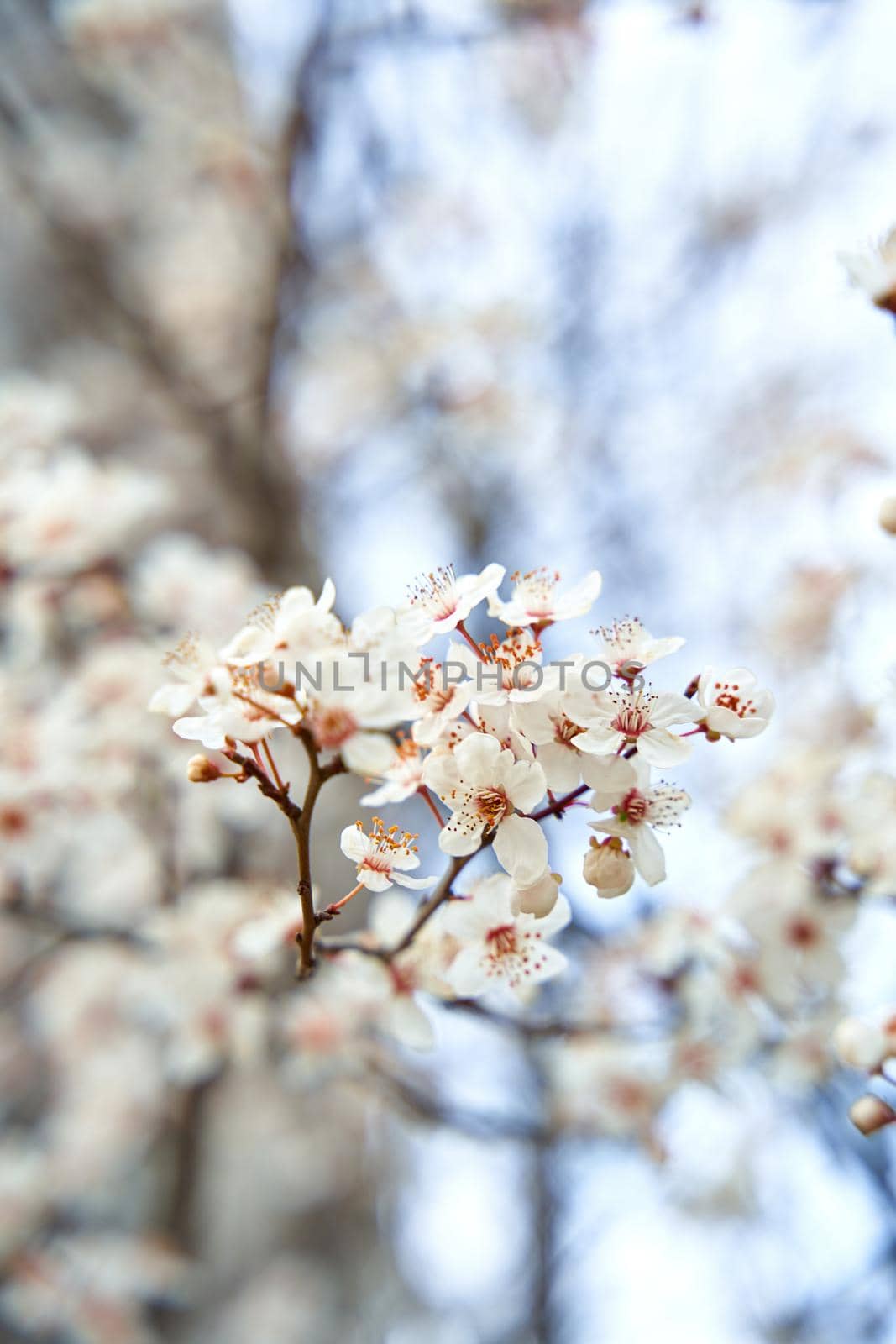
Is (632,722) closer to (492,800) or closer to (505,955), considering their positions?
(492,800)

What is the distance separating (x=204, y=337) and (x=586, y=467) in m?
1.77

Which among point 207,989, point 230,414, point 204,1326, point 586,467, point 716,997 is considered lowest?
point 204,1326

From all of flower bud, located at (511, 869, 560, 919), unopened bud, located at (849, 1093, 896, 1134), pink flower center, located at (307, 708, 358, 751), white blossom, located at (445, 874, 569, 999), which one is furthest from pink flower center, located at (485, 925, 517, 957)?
unopened bud, located at (849, 1093, 896, 1134)

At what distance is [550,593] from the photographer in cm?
75

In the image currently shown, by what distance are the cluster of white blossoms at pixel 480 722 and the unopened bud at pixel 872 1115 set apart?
0.35 metres

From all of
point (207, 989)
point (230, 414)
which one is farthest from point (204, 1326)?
point (230, 414)

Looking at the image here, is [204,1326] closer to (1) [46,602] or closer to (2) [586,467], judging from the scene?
(1) [46,602]

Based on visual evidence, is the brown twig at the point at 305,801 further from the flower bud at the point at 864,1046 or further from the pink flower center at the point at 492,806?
the flower bud at the point at 864,1046

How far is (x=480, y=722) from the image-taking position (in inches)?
26.9

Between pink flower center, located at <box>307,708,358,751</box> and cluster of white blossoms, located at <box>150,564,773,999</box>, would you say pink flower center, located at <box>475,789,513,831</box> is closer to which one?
cluster of white blossoms, located at <box>150,564,773,999</box>

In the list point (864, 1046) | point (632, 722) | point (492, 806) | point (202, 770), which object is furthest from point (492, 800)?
point (864, 1046)

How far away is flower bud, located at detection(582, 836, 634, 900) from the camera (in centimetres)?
69

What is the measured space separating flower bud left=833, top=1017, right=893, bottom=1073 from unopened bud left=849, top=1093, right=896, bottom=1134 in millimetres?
27

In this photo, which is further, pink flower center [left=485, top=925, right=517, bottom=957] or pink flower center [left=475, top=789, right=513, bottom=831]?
pink flower center [left=485, top=925, right=517, bottom=957]
